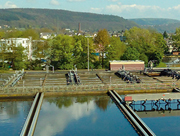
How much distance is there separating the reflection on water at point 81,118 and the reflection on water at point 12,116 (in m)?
1.21

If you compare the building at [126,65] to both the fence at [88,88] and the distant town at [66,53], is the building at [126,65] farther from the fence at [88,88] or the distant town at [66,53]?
the fence at [88,88]

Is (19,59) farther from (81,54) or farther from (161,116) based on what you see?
(161,116)

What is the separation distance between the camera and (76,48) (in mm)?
43344

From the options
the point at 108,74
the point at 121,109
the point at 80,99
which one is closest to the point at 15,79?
the point at 80,99

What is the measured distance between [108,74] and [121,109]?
47.6 ft

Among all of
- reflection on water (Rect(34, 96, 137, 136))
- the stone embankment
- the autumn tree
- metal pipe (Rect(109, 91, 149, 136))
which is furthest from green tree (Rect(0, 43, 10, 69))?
metal pipe (Rect(109, 91, 149, 136))

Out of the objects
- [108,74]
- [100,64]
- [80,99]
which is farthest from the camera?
[100,64]

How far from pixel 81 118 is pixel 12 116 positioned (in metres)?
4.85

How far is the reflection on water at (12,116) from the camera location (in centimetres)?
1642

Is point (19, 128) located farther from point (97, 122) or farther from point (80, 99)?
point (80, 99)

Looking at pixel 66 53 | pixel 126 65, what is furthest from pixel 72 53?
pixel 126 65

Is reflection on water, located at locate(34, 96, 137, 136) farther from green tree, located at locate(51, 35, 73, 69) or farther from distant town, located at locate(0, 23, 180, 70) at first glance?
green tree, located at locate(51, 35, 73, 69)

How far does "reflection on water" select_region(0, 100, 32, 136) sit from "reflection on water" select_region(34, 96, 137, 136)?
1211mm

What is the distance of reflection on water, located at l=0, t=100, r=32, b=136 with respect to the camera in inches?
647
